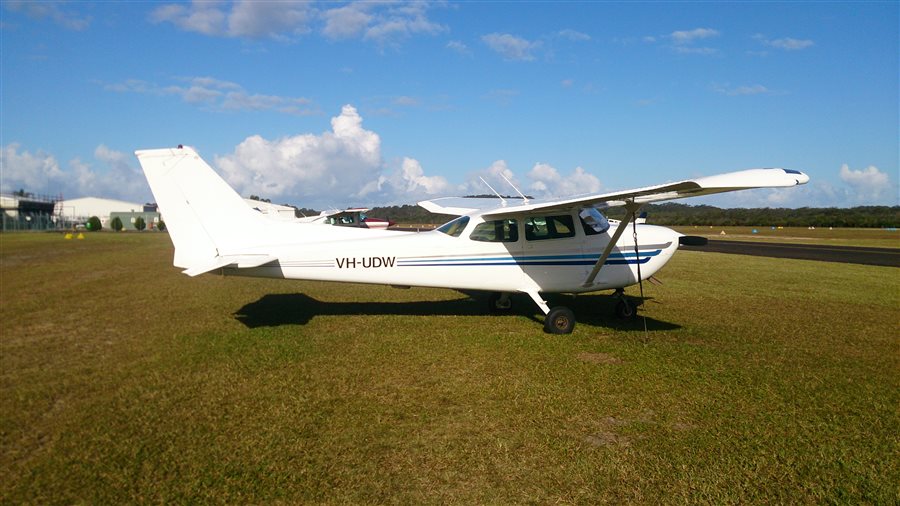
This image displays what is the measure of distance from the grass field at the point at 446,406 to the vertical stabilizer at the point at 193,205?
52.2 inches

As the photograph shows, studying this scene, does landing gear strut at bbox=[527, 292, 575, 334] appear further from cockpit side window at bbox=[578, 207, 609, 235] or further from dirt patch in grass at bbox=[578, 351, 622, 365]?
cockpit side window at bbox=[578, 207, 609, 235]

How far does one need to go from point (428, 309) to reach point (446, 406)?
4905mm

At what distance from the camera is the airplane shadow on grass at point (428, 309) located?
28.5ft

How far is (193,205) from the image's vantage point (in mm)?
7777

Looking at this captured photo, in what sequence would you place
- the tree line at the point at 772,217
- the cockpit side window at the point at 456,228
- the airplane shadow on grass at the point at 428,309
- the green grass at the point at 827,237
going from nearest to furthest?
1. the cockpit side window at the point at 456,228
2. the airplane shadow on grass at the point at 428,309
3. the green grass at the point at 827,237
4. the tree line at the point at 772,217

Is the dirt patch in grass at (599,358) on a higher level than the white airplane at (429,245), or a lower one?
lower

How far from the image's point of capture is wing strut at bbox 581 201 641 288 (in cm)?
723

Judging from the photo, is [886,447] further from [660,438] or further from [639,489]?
[639,489]

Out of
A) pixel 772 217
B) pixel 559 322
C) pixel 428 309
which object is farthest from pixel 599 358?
pixel 772 217

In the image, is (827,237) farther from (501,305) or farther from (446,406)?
(446,406)

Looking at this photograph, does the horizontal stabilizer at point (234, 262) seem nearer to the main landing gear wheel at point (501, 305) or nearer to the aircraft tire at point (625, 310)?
the main landing gear wheel at point (501, 305)

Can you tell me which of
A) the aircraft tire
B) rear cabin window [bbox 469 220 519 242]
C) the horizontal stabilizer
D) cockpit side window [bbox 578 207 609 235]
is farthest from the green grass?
the horizontal stabilizer

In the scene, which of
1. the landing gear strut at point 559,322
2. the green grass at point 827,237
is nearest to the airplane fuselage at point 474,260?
the landing gear strut at point 559,322

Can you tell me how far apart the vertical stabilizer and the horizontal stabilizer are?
0.75 feet
